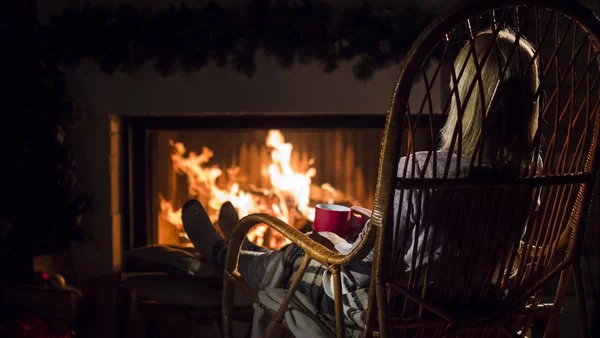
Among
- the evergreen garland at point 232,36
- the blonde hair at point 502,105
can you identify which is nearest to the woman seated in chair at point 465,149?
the blonde hair at point 502,105

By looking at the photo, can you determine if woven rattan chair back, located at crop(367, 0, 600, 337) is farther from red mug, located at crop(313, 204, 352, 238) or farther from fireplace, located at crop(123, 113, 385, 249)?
fireplace, located at crop(123, 113, 385, 249)

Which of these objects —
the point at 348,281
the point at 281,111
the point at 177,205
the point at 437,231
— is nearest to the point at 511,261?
the point at 437,231

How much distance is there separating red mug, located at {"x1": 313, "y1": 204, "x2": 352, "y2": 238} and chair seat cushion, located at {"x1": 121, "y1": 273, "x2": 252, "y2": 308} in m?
0.31

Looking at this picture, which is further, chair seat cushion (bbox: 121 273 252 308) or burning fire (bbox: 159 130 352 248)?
burning fire (bbox: 159 130 352 248)

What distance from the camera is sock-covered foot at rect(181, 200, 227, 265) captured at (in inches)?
63.4

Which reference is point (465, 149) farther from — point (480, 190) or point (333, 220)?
point (333, 220)

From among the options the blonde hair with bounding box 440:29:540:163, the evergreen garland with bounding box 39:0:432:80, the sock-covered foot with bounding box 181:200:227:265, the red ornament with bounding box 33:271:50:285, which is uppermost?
the evergreen garland with bounding box 39:0:432:80

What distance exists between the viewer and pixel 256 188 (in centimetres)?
233

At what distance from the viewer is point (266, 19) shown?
2.03 m

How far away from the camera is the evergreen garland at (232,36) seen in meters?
2.01

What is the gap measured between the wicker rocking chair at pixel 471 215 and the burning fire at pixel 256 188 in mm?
1130

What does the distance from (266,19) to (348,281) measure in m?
1.19

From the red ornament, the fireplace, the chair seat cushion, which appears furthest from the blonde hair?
the red ornament

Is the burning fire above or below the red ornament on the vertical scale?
above
